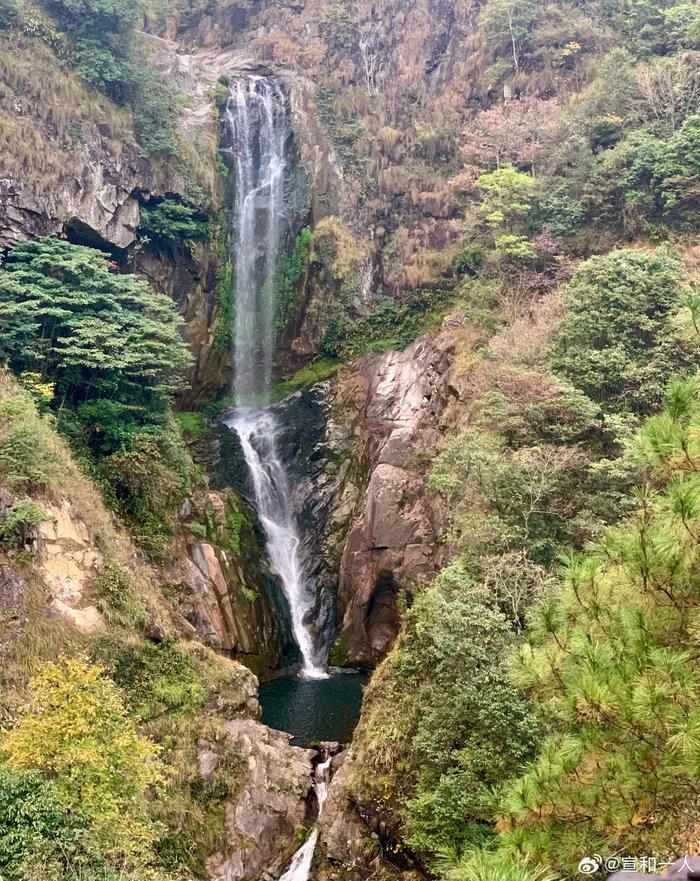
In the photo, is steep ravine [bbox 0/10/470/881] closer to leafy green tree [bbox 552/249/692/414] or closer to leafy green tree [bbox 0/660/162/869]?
leafy green tree [bbox 0/660/162/869]

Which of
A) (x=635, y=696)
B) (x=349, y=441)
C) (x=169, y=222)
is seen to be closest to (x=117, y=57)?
(x=169, y=222)

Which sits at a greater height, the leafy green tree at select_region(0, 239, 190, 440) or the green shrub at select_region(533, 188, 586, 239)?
the green shrub at select_region(533, 188, 586, 239)

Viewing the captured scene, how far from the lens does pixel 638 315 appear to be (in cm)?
1511

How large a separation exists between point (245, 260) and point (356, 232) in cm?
506

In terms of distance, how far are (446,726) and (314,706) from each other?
27.5ft

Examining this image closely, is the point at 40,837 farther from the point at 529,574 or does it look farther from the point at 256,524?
the point at 256,524

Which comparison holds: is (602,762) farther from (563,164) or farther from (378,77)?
(378,77)

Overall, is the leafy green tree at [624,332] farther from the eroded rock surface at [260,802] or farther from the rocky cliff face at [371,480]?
the eroded rock surface at [260,802]

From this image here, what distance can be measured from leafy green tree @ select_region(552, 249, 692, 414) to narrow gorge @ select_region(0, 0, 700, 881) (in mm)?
89

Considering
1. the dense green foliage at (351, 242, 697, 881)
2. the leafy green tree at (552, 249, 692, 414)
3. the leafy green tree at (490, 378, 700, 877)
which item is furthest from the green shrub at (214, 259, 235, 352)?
the leafy green tree at (490, 378, 700, 877)

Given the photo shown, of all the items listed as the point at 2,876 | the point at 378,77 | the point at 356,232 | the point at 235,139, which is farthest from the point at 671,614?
the point at 378,77

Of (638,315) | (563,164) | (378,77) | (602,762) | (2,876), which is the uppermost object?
(378,77)

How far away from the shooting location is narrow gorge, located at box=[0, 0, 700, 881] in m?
5.36

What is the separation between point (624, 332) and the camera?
15.2 metres
